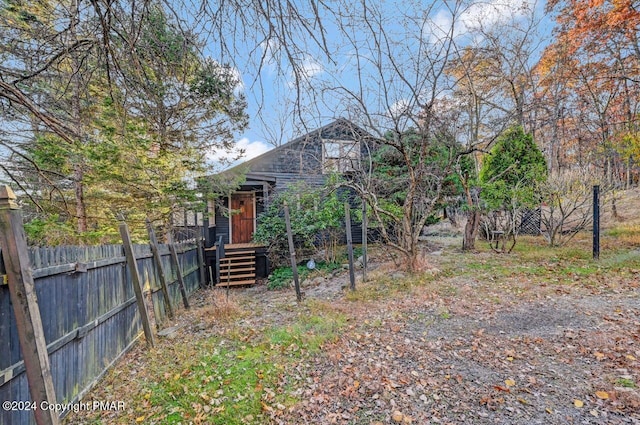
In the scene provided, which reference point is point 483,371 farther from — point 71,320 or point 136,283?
point 136,283

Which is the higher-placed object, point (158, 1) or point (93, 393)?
point (158, 1)

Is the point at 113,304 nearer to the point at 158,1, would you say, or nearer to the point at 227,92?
the point at 227,92

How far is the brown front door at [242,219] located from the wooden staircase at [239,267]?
2095 mm

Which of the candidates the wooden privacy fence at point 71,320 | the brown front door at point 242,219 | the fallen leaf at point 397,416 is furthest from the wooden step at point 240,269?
the fallen leaf at point 397,416

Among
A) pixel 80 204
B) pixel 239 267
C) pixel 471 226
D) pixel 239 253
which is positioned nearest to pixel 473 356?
pixel 471 226

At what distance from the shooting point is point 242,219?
13.5 m

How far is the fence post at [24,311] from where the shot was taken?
6.90ft

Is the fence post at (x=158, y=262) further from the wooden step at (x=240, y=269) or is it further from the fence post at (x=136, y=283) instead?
the wooden step at (x=240, y=269)

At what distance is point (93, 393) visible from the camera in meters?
3.17

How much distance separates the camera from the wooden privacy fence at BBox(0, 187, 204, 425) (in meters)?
2.19

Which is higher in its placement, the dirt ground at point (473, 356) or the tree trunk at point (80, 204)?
the tree trunk at point (80, 204)

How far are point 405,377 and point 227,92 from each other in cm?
320

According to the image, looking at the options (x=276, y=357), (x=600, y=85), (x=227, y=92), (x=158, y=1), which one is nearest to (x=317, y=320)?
(x=276, y=357)

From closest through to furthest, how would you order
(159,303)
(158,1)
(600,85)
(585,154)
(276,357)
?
(158,1), (276,357), (159,303), (600,85), (585,154)
